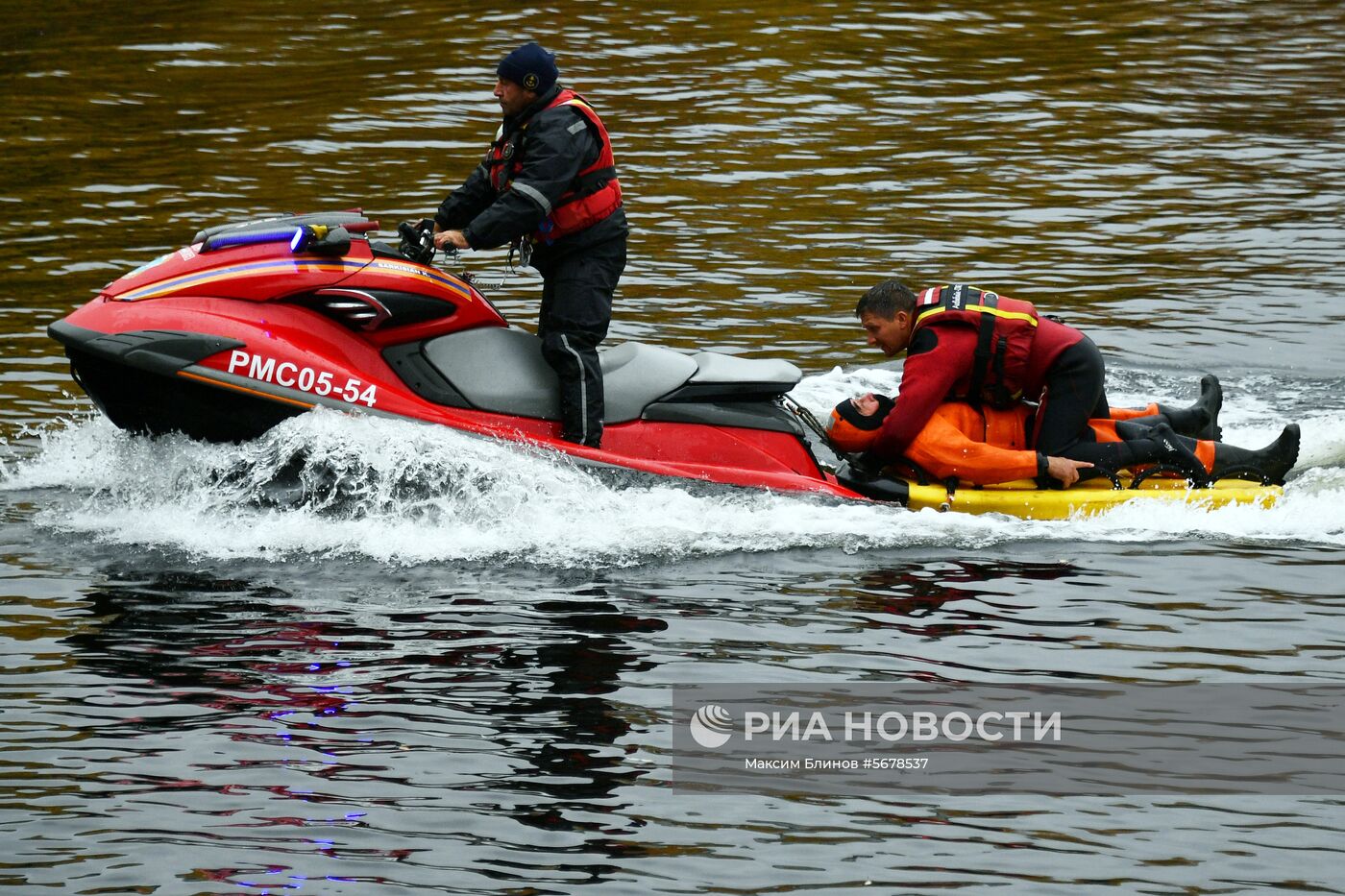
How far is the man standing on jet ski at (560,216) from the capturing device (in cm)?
721

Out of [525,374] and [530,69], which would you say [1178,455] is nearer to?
[525,374]

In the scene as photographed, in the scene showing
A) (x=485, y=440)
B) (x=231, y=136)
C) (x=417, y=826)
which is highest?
(x=231, y=136)

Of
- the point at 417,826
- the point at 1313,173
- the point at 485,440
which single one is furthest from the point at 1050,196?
the point at 417,826

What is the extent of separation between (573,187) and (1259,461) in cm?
341

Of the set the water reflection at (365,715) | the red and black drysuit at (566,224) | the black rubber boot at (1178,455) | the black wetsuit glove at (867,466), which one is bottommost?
the water reflection at (365,715)

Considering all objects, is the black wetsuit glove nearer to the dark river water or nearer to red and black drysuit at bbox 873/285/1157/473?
red and black drysuit at bbox 873/285/1157/473

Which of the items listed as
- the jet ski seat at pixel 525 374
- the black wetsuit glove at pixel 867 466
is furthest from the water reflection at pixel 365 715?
the black wetsuit glove at pixel 867 466

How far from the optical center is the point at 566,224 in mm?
7434

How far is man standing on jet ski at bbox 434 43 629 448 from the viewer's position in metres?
7.21

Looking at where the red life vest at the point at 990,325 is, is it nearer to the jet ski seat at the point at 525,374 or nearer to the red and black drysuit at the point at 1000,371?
the red and black drysuit at the point at 1000,371

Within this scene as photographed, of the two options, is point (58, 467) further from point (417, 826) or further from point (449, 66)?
point (449, 66)

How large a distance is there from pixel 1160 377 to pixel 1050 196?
4.49 m

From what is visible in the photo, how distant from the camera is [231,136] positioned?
50.7ft

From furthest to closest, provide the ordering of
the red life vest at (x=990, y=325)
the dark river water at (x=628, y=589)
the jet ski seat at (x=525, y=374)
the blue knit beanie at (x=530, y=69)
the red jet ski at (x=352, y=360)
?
the red life vest at (x=990, y=325) → the jet ski seat at (x=525, y=374) → the blue knit beanie at (x=530, y=69) → the red jet ski at (x=352, y=360) → the dark river water at (x=628, y=589)
